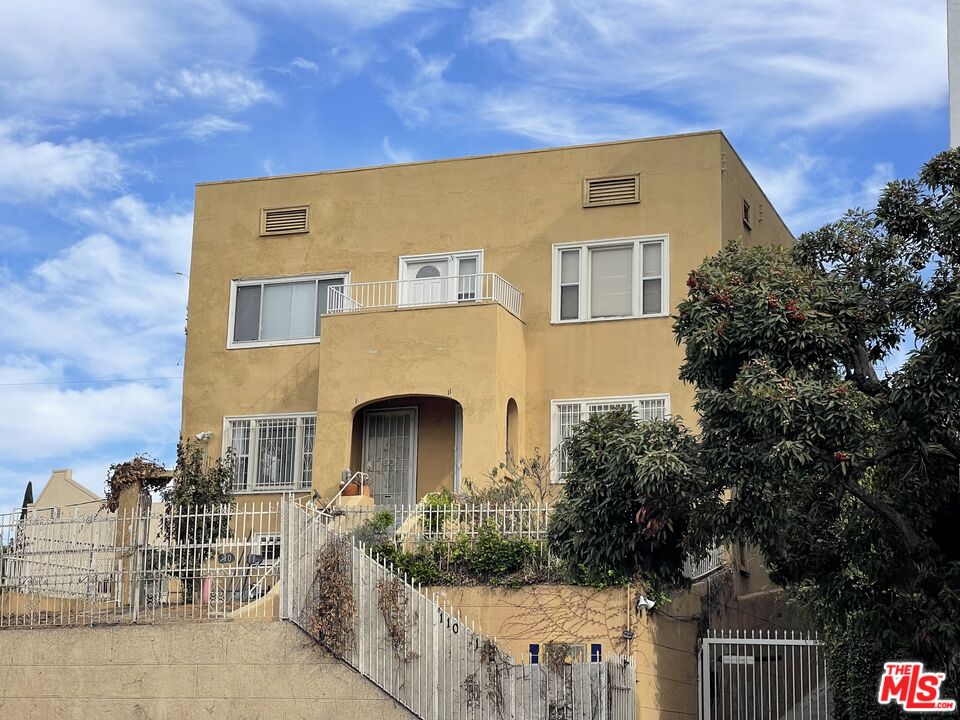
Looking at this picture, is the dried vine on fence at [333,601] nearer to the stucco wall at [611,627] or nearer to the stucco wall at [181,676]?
the stucco wall at [181,676]

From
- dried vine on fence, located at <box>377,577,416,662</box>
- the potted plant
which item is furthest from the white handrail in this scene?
dried vine on fence, located at <box>377,577,416,662</box>

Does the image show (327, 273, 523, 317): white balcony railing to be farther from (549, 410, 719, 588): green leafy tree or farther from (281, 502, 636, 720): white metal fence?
(549, 410, 719, 588): green leafy tree

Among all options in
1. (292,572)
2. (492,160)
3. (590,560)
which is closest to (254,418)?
(492,160)

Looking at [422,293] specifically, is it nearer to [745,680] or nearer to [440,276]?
[440,276]

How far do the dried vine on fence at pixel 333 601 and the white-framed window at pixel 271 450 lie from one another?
9607mm

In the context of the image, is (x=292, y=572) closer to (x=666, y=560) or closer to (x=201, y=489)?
(x=666, y=560)

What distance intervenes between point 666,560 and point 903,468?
2634mm

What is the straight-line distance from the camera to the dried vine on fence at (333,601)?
17.0m

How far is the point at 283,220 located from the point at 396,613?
13340mm

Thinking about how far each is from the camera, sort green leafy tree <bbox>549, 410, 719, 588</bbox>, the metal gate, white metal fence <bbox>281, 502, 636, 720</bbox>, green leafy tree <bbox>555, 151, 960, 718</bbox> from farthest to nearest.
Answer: the metal gate, white metal fence <bbox>281, 502, 636, 720</bbox>, green leafy tree <bbox>549, 410, 719, 588</bbox>, green leafy tree <bbox>555, 151, 960, 718</bbox>

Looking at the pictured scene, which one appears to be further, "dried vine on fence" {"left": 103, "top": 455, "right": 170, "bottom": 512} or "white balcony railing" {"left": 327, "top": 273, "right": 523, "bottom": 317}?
"white balcony railing" {"left": 327, "top": 273, "right": 523, "bottom": 317}

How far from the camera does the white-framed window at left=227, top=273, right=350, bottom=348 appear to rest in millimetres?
28000

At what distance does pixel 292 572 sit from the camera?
1722cm

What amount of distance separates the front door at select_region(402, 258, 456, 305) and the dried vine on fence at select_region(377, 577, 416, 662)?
32.7ft
